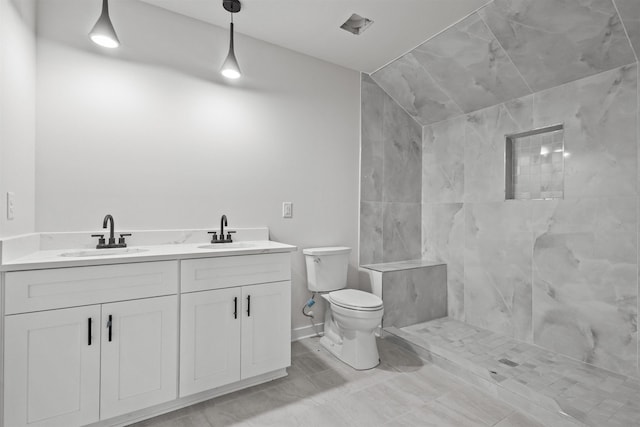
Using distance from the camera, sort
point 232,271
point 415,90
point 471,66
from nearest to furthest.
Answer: point 232,271 → point 471,66 → point 415,90

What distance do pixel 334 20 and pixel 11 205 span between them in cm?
219

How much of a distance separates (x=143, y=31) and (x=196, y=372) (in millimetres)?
2146

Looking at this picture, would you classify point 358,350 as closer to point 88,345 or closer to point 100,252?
point 88,345

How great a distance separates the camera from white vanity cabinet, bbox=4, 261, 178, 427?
1311mm

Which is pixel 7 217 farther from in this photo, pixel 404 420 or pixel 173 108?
pixel 404 420

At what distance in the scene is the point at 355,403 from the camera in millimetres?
1794

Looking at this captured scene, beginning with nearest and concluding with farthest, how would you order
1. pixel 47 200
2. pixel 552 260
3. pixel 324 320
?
pixel 47 200 → pixel 552 260 → pixel 324 320

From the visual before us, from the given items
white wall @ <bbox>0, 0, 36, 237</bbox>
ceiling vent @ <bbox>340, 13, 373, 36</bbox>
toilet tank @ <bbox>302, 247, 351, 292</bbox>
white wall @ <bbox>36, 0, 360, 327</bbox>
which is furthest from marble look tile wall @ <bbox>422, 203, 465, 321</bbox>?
white wall @ <bbox>0, 0, 36, 237</bbox>

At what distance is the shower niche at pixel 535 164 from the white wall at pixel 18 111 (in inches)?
130

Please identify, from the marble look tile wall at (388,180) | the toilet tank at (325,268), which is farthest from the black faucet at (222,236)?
the marble look tile wall at (388,180)

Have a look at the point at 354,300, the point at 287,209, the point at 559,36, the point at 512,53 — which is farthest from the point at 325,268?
the point at 559,36

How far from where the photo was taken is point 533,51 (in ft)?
7.11

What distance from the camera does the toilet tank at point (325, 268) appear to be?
8.25 ft

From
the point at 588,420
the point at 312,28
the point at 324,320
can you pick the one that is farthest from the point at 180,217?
the point at 588,420
